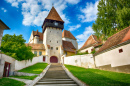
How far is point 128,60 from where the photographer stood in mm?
10711

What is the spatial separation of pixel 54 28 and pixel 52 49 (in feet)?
22.9

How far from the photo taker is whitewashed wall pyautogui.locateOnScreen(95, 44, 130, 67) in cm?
1098

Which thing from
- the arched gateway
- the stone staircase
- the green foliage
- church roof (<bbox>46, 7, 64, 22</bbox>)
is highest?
church roof (<bbox>46, 7, 64, 22</bbox>)

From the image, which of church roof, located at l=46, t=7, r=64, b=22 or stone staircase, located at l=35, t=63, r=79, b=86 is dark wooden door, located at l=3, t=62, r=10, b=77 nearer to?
stone staircase, located at l=35, t=63, r=79, b=86

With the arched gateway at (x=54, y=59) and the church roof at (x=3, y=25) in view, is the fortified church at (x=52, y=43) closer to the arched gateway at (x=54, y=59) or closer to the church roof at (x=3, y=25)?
the arched gateway at (x=54, y=59)

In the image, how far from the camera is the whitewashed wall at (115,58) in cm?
1098

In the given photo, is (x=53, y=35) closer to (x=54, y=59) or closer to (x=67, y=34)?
(x=54, y=59)

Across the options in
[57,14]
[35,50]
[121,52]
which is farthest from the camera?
[57,14]

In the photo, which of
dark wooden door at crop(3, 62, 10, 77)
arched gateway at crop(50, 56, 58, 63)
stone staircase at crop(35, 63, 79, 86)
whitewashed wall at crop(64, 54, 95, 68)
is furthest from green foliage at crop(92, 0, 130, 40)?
arched gateway at crop(50, 56, 58, 63)

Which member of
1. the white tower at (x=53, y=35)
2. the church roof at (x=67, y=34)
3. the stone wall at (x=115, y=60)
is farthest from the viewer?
the church roof at (x=67, y=34)

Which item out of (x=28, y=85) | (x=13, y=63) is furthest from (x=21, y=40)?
(x=28, y=85)

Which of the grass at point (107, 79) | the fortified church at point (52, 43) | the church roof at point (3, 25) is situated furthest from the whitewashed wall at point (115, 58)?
the fortified church at point (52, 43)

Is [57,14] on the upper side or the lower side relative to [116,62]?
upper

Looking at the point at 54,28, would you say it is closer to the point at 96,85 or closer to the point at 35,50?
the point at 35,50
